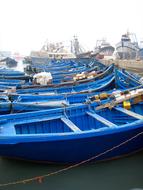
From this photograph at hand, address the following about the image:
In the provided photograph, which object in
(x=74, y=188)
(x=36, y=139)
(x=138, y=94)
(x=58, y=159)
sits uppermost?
→ (x=138, y=94)

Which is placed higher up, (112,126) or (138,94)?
(138,94)

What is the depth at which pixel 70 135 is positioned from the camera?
20.6ft

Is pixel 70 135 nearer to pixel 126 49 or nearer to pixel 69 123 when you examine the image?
pixel 69 123

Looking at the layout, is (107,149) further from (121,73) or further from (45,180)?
(121,73)

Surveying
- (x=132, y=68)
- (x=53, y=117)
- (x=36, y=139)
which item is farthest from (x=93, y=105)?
(x=132, y=68)

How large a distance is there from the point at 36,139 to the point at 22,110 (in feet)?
8.21

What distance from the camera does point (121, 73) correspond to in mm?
13305

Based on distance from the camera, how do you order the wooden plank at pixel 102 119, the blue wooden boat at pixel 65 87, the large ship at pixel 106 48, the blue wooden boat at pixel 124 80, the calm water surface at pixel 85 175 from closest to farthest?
the calm water surface at pixel 85 175, the wooden plank at pixel 102 119, the blue wooden boat at pixel 124 80, the blue wooden boat at pixel 65 87, the large ship at pixel 106 48

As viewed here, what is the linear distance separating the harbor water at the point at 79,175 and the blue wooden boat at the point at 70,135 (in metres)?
0.23

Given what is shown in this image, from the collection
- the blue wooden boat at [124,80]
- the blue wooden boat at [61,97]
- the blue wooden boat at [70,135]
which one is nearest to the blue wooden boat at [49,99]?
the blue wooden boat at [61,97]

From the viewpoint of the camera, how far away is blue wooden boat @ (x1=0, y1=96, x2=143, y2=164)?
20.6 ft

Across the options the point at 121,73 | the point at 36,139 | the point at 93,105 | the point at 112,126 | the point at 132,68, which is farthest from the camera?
the point at 132,68

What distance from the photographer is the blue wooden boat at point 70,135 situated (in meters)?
6.28

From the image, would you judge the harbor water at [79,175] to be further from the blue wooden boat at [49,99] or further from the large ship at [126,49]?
the large ship at [126,49]
